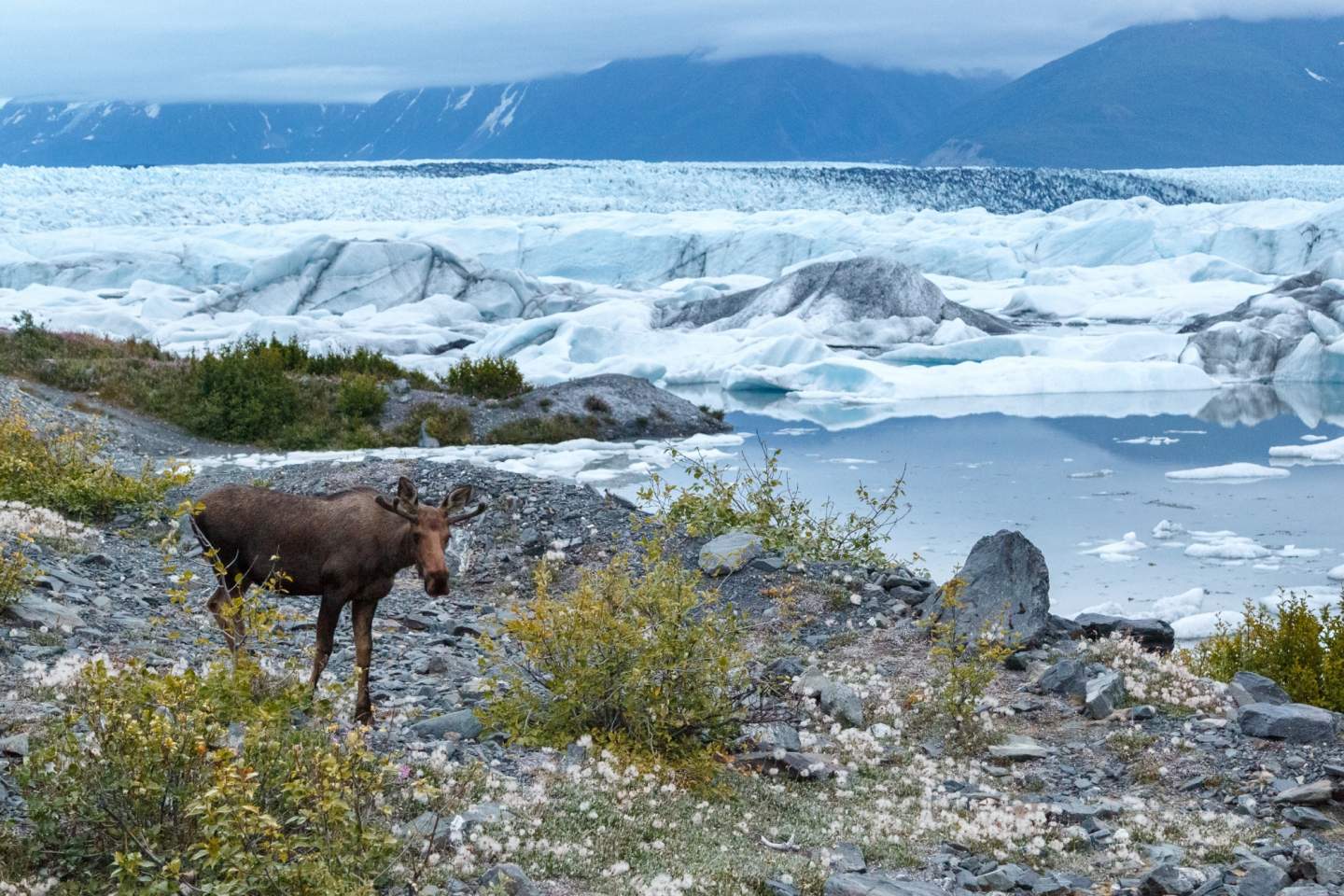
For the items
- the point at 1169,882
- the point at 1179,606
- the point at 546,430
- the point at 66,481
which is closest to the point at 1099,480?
the point at 1179,606

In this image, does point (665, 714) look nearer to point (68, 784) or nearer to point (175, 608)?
point (68, 784)

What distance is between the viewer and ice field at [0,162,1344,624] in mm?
19484

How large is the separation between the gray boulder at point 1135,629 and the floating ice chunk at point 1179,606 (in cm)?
226

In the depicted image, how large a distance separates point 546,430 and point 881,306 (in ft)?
57.0

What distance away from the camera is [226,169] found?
7062 cm

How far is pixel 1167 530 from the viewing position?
16.4 metres

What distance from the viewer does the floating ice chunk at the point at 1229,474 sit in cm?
2039

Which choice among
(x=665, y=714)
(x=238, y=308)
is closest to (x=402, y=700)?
(x=665, y=714)

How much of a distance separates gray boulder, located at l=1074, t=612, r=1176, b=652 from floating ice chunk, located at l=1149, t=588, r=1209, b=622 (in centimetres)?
226

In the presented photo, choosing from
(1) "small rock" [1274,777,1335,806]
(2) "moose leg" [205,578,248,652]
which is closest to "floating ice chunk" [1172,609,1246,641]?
(1) "small rock" [1274,777,1335,806]

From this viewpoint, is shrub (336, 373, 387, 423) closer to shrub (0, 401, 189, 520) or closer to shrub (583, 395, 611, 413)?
shrub (583, 395, 611, 413)

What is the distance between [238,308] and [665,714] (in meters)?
36.0

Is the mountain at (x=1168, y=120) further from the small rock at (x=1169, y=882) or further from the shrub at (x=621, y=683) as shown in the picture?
the small rock at (x=1169, y=882)

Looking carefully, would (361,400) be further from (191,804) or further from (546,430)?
(191,804)
